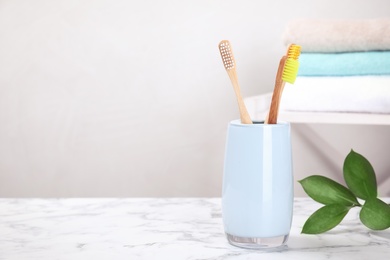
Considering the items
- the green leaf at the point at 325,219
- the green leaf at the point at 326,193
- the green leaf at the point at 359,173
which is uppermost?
the green leaf at the point at 359,173

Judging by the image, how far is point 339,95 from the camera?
1174 millimetres

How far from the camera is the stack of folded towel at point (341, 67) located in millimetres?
1143

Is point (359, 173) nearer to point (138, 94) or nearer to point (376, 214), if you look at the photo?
point (376, 214)

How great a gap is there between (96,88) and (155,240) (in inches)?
37.0

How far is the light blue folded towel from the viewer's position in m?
1.15

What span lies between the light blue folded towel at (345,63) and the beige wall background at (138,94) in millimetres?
279

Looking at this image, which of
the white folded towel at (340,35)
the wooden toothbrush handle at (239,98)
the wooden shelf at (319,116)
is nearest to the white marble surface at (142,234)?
the wooden toothbrush handle at (239,98)

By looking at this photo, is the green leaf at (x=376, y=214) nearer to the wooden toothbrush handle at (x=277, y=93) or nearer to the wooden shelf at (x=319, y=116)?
the wooden toothbrush handle at (x=277, y=93)

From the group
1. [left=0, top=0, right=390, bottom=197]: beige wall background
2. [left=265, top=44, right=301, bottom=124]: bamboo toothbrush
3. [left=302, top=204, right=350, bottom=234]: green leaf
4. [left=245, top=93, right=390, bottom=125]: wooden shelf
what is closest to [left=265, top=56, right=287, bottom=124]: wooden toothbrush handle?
[left=265, top=44, right=301, bottom=124]: bamboo toothbrush

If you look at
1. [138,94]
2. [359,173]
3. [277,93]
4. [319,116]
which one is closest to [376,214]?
[359,173]

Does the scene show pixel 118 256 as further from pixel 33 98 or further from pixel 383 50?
pixel 33 98

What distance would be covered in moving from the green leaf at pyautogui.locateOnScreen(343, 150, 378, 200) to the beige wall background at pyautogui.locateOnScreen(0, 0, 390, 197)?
0.88 m

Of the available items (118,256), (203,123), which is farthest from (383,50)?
(118,256)

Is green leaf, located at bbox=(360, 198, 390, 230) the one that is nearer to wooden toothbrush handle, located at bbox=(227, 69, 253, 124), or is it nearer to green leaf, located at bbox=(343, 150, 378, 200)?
green leaf, located at bbox=(343, 150, 378, 200)
